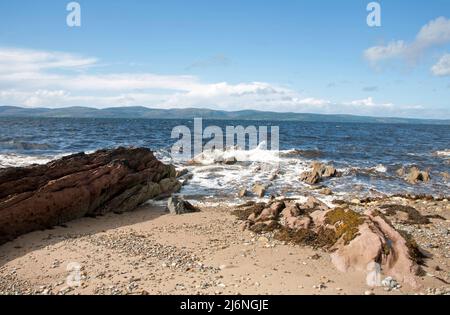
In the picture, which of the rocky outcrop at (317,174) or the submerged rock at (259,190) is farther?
the rocky outcrop at (317,174)

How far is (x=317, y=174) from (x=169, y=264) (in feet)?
66.5

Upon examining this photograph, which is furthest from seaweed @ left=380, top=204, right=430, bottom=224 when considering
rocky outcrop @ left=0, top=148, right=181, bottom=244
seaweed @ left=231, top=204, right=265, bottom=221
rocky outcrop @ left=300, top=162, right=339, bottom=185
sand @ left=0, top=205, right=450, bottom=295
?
rocky outcrop @ left=0, top=148, right=181, bottom=244

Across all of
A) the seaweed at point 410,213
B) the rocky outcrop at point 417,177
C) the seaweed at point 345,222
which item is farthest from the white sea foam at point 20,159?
the rocky outcrop at point 417,177

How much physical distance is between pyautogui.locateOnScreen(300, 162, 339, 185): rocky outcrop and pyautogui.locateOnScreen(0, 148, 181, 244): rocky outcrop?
38.4ft

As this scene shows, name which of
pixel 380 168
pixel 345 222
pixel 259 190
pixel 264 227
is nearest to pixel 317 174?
pixel 259 190

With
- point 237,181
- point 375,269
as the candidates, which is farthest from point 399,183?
point 375,269

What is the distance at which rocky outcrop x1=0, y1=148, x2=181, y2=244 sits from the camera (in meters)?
16.2

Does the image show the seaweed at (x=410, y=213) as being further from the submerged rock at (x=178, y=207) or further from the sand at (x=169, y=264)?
the submerged rock at (x=178, y=207)

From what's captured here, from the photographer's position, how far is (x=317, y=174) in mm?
30266

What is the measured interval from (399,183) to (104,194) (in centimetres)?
2341

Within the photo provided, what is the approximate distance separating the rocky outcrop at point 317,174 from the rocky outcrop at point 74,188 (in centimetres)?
1169

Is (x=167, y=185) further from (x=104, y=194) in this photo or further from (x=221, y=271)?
(x=221, y=271)

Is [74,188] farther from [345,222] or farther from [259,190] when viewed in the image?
[345,222]

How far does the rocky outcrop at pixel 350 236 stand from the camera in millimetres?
11430
